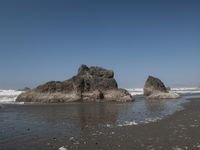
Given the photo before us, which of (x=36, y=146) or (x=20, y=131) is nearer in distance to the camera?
(x=36, y=146)

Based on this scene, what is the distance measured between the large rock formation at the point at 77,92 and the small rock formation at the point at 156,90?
11.9 metres

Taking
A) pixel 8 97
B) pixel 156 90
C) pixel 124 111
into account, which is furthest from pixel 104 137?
pixel 8 97

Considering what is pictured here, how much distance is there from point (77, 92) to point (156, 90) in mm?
20476

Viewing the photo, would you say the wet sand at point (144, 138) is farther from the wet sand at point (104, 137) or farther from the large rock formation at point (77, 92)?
the large rock formation at point (77, 92)

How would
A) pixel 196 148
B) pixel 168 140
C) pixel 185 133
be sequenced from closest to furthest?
pixel 196 148, pixel 168 140, pixel 185 133

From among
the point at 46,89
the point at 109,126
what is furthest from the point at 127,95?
the point at 109,126

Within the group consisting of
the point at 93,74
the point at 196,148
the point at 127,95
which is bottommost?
the point at 196,148

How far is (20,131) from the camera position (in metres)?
16.5

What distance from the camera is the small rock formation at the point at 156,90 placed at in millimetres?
57056

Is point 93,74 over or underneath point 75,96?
over

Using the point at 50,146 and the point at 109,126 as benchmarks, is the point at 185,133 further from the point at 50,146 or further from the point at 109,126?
the point at 50,146

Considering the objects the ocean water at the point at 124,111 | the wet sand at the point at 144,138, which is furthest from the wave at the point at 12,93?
the wet sand at the point at 144,138

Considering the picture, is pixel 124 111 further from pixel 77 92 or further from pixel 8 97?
pixel 8 97

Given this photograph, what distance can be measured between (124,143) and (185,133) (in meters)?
4.19
